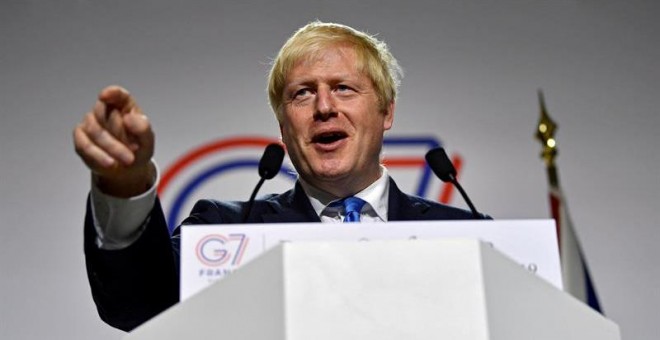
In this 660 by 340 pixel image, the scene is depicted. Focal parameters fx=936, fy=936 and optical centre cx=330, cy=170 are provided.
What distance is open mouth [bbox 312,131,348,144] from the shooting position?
1850 millimetres

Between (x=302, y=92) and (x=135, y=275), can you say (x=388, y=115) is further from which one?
(x=135, y=275)

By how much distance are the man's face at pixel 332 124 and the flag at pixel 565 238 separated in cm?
120

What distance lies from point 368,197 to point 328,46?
Answer: 1.05ft

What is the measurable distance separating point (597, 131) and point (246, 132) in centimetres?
121

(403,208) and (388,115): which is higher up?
(388,115)

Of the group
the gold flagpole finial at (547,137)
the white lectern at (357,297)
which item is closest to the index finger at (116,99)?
the white lectern at (357,297)

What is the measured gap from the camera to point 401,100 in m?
3.18

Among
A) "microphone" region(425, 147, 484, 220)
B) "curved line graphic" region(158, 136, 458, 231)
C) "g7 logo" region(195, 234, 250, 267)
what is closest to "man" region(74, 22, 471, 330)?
"microphone" region(425, 147, 484, 220)

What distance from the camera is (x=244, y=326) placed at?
0.92m

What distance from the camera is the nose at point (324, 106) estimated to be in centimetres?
184

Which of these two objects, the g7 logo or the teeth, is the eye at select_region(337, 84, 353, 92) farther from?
the g7 logo

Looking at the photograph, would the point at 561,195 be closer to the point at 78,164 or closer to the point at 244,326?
the point at 78,164

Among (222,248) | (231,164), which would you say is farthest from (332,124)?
(231,164)

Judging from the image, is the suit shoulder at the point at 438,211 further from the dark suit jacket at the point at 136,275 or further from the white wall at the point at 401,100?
the white wall at the point at 401,100
